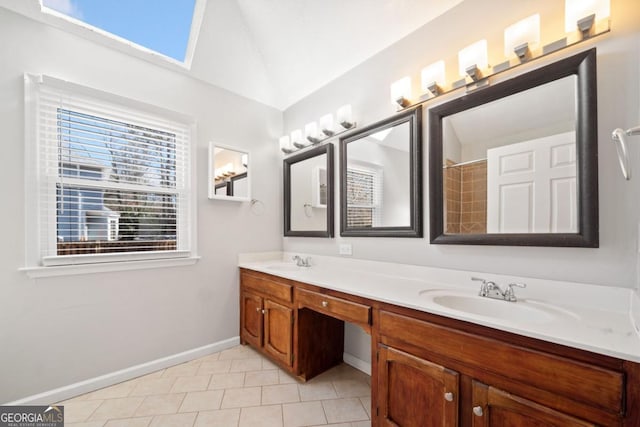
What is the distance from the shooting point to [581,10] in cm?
120

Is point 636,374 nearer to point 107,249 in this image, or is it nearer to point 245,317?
point 245,317

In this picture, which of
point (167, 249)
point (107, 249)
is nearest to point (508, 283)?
point (167, 249)

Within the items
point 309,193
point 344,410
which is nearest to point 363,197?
point 309,193

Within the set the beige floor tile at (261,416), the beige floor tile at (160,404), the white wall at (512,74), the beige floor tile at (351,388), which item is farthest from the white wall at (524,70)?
the beige floor tile at (160,404)

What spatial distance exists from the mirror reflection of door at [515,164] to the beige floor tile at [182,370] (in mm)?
2231

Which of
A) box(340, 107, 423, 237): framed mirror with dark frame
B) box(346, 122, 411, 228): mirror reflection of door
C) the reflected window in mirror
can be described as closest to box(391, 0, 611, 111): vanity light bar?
box(340, 107, 423, 237): framed mirror with dark frame

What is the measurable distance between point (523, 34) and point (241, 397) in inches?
106

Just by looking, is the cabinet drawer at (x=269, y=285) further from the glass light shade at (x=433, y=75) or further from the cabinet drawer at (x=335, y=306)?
the glass light shade at (x=433, y=75)

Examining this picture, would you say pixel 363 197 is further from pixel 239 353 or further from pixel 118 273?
pixel 118 273

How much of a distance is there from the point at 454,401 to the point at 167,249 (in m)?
2.26

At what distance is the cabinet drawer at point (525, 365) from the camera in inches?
32.0

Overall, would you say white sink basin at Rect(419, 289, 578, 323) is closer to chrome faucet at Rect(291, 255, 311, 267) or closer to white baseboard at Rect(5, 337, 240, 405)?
chrome faucet at Rect(291, 255, 311, 267)

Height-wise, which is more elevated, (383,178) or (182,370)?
(383,178)

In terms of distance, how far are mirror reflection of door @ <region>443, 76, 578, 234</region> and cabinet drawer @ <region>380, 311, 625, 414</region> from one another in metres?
0.66
